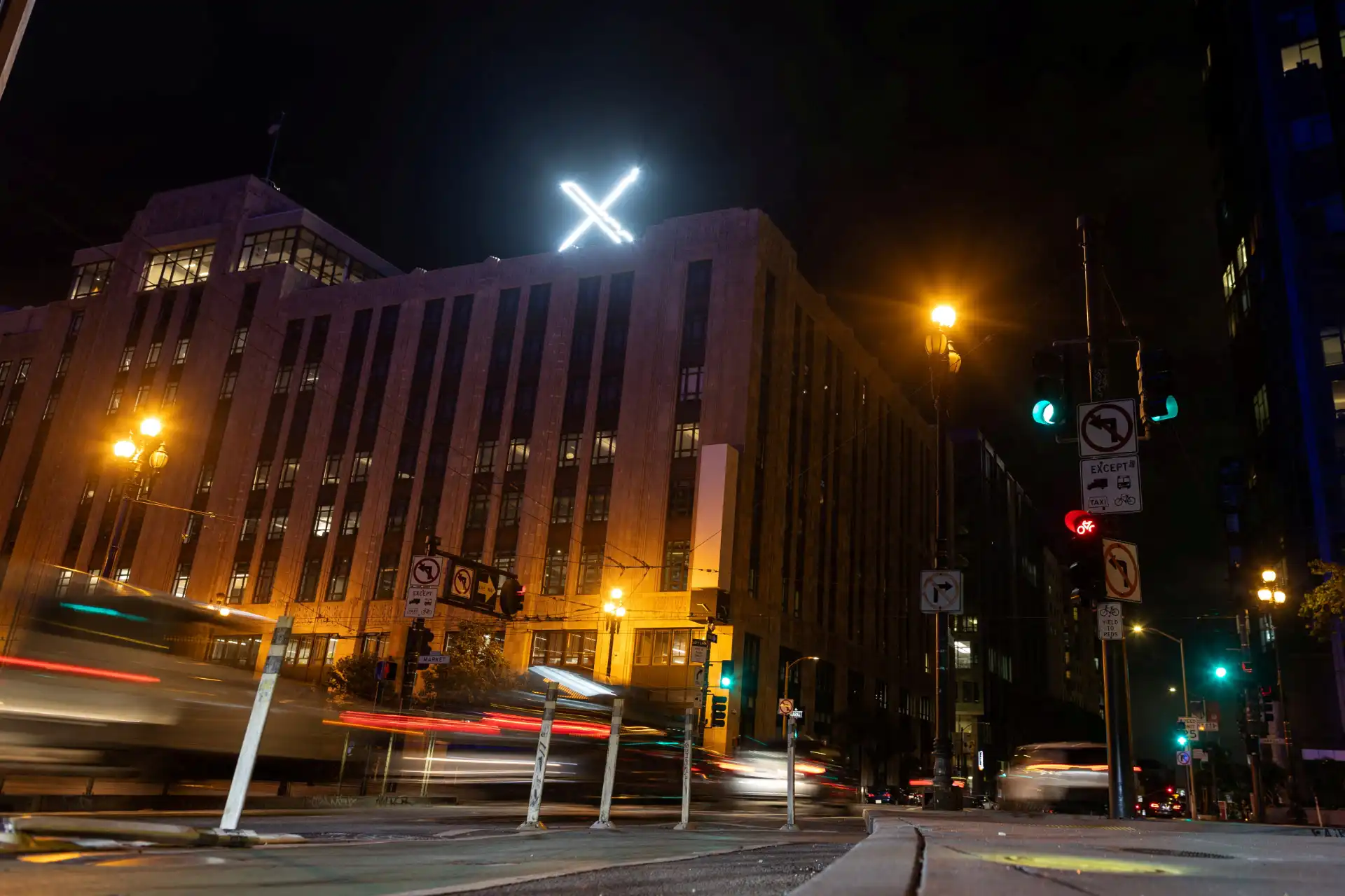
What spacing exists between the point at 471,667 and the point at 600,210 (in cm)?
3264

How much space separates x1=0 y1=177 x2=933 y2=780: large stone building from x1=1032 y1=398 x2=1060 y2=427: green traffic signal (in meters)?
37.8

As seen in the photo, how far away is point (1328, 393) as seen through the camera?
165 ft

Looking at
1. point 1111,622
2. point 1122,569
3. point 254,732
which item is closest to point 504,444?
point 1111,622

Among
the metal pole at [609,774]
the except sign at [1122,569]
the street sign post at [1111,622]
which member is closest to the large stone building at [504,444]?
the metal pole at [609,774]

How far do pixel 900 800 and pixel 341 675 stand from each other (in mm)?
31602

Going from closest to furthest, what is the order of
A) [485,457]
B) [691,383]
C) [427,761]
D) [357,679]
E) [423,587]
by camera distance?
[423,587]
[427,761]
[357,679]
[691,383]
[485,457]

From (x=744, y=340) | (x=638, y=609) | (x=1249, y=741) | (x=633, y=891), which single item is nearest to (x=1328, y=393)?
(x=1249, y=741)

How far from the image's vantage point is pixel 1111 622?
39.6 ft

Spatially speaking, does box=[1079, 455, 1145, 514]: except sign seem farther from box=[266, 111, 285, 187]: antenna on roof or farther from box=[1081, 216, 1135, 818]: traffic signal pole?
box=[266, 111, 285, 187]: antenna on roof

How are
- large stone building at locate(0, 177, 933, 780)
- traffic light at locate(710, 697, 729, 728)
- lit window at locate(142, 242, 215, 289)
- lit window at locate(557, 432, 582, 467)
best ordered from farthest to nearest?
lit window at locate(142, 242, 215, 289) < lit window at locate(557, 432, 582, 467) < large stone building at locate(0, 177, 933, 780) < traffic light at locate(710, 697, 729, 728)

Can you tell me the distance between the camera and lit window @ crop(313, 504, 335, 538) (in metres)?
62.4

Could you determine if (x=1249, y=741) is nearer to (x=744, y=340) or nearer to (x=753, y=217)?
(x=744, y=340)

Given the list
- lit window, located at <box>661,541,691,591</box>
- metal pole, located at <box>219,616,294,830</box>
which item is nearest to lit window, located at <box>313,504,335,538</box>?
lit window, located at <box>661,541,691,591</box>

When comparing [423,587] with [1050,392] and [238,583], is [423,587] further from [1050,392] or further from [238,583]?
[238,583]
